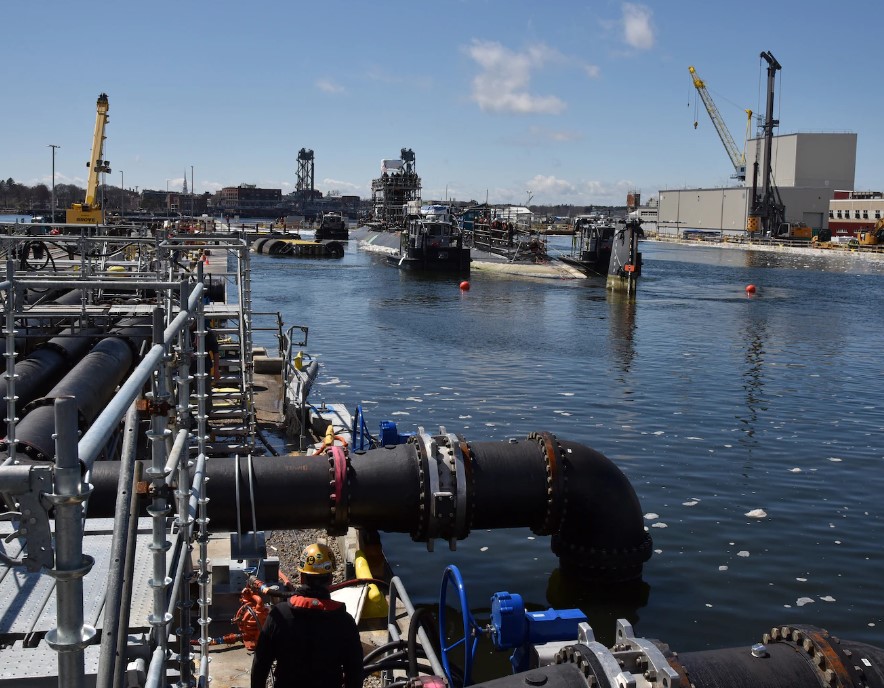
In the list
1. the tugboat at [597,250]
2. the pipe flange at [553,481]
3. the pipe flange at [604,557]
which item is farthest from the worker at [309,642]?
the tugboat at [597,250]

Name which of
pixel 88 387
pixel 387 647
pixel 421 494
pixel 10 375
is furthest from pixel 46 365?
pixel 387 647

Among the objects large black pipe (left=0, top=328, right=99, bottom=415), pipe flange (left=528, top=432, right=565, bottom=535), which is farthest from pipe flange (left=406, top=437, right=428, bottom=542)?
large black pipe (left=0, top=328, right=99, bottom=415)

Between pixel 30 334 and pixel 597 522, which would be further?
pixel 30 334

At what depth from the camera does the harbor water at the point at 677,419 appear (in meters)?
13.0

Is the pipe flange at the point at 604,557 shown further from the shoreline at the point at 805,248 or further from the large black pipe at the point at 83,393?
the shoreline at the point at 805,248

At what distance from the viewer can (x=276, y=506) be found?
1082 cm

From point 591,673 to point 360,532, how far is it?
6.55 metres

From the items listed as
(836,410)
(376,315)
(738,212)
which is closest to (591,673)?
(836,410)

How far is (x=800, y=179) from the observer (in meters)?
151

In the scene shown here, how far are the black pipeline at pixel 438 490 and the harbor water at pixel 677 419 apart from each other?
1.65 meters

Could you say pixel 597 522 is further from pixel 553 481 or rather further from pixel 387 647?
pixel 387 647

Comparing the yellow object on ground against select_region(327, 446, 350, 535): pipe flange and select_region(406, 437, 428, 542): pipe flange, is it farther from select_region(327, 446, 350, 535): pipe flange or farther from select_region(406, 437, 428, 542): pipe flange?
select_region(406, 437, 428, 542): pipe flange

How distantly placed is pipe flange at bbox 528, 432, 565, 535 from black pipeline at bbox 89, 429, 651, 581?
0.04 feet

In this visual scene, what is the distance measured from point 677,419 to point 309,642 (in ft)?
62.0
